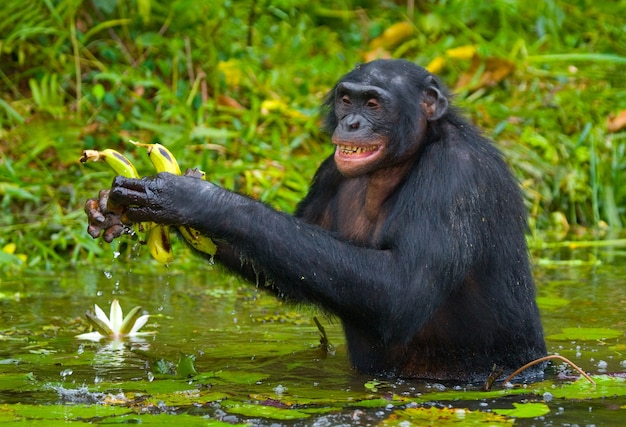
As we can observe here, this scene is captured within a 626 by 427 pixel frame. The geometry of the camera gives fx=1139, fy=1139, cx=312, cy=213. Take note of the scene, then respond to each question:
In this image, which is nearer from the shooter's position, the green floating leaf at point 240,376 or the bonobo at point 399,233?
the bonobo at point 399,233

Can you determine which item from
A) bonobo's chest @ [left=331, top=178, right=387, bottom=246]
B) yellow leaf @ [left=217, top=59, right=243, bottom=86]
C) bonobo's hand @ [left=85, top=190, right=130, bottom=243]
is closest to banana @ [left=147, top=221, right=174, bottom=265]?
bonobo's hand @ [left=85, top=190, right=130, bottom=243]

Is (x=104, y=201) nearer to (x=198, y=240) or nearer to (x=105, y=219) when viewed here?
(x=105, y=219)

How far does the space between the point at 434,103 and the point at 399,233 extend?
2.64 feet

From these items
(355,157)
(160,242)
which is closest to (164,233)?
(160,242)

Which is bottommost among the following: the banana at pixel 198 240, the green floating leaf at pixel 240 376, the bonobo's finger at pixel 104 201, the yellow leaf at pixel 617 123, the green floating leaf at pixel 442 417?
the green floating leaf at pixel 442 417

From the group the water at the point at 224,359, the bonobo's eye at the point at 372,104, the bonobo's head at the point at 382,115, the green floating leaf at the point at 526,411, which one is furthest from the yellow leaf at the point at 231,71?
the green floating leaf at the point at 526,411

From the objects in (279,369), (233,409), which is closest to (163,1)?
(279,369)

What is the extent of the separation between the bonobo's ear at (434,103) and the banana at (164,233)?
120 centimetres

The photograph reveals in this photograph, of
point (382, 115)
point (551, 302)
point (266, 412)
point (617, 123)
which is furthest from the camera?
point (617, 123)

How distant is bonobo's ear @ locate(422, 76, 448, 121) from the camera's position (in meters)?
5.83

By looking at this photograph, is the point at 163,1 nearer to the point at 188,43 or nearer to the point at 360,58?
the point at 188,43

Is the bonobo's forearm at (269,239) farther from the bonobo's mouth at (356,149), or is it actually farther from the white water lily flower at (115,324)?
the white water lily flower at (115,324)

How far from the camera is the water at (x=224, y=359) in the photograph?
4.75m

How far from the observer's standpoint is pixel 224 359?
6184mm
